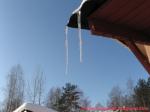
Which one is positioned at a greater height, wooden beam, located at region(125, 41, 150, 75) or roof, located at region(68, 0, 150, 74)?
roof, located at region(68, 0, 150, 74)

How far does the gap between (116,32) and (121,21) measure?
12cm

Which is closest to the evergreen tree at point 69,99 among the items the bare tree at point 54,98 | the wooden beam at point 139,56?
the bare tree at point 54,98

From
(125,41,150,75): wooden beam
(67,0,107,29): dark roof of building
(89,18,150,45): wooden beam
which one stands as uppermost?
(67,0,107,29): dark roof of building

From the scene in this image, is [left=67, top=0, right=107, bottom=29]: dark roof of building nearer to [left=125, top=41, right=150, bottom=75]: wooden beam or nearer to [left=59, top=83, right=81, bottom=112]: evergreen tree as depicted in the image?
[left=125, top=41, right=150, bottom=75]: wooden beam

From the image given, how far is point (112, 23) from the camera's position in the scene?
3.20 m

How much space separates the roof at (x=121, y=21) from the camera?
2920 mm

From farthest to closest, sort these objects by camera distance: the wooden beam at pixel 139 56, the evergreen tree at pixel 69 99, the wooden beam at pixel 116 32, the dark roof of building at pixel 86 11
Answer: the evergreen tree at pixel 69 99
the wooden beam at pixel 139 56
the wooden beam at pixel 116 32
the dark roof of building at pixel 86 11

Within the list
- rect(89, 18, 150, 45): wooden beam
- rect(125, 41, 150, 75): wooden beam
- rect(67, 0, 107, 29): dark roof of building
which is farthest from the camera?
rect(125, 41, 150, 75): wooden beam

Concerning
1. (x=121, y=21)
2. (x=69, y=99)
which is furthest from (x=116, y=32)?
(x=69, y=99)

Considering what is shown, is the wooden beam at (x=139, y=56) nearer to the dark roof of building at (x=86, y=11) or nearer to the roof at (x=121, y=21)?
the roof at (x=121, y=21)

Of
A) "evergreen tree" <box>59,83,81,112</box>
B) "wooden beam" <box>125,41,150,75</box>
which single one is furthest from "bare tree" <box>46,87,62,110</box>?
"wooden beam" <box>125,41,150,75</box>

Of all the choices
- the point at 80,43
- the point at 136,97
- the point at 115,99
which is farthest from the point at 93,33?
the point at 115,99

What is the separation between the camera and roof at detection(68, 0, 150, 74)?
292 centimetres

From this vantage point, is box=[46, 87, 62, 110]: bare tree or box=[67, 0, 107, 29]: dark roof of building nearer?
box=[67, 0, 107, 29]: dark roof of building
